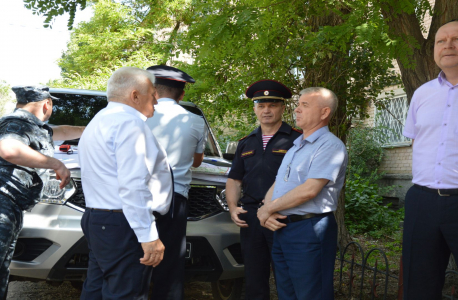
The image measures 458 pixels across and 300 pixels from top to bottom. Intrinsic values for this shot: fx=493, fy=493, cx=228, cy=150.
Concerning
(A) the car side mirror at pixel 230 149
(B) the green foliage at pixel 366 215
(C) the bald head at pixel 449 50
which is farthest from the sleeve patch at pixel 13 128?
(B) the green foliage at pixel 366 215

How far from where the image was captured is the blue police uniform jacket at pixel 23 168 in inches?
134

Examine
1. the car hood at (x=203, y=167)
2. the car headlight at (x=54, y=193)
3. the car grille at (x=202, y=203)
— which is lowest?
the car grille at (x=202, y=203)

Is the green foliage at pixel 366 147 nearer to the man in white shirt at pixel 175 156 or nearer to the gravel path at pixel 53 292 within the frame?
the gravel path at pixel 53 292

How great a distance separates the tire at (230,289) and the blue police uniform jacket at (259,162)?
44.9 inches

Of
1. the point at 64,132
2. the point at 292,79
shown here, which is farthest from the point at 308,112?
the point at 292,79

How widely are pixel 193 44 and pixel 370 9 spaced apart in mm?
1483

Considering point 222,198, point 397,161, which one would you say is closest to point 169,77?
point 222,198

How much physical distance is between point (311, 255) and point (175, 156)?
1157mm

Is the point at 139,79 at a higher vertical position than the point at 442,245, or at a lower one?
higher

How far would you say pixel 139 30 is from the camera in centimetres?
1938

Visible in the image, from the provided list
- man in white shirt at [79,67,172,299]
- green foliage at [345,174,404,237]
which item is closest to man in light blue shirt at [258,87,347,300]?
man in white shirt at [79,67,172,299]

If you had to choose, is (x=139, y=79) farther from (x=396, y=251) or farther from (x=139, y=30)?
(x=139, y=30)

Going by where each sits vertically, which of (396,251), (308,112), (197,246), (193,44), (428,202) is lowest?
(396,251)

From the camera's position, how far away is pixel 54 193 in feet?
12.3
